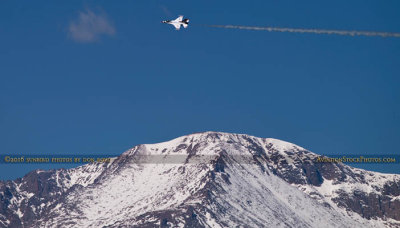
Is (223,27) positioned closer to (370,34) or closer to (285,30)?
(285,30)

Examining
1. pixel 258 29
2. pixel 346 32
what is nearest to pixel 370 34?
pixel 346 32

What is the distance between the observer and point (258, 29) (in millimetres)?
169125

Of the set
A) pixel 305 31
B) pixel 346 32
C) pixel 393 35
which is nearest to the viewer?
pixel 393 35

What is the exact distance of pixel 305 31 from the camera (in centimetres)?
15700

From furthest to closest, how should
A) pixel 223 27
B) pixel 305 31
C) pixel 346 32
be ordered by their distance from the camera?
1. pixel 223 27
2. pixel 305 31
3. pixel 346 32

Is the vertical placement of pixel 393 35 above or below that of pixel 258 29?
below

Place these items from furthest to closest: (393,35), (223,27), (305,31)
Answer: (223,27), (305,31), (393,35)

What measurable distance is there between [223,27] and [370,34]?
1314 inches

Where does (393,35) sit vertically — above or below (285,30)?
below

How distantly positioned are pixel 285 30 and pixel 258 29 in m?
6.81

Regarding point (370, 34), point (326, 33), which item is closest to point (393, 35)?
point (370, 34)

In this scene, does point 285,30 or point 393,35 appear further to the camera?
point 285,30

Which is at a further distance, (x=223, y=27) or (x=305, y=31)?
(x=223, y=27)

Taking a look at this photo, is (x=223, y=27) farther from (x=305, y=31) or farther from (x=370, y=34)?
(x=370, y=34)
